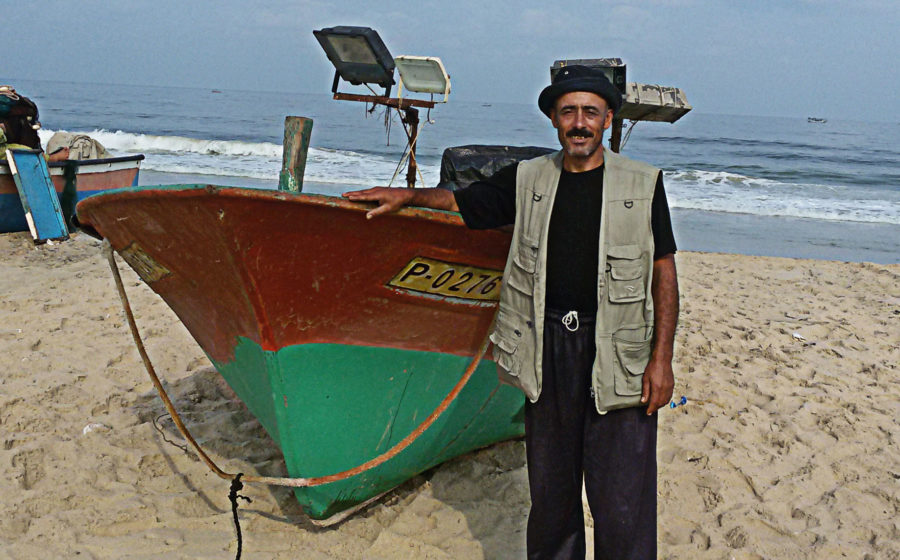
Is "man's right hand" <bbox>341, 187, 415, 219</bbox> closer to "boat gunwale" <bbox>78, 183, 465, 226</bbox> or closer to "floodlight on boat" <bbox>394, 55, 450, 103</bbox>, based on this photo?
"boat gunwale" <bbox>78, 183, 465, 226</bbox>

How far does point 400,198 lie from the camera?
8.54 ft

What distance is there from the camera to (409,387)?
10.7ft

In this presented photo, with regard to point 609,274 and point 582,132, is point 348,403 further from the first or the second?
point 582,132

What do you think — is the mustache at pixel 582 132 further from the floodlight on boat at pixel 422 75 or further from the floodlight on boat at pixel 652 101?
the floodlight on boat at pixel 422 75

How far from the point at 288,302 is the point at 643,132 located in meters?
37.5

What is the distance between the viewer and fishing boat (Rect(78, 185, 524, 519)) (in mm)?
2621

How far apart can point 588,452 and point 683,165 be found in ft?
84.2

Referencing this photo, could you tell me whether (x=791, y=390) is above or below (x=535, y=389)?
below

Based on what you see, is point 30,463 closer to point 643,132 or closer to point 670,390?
point 670,390

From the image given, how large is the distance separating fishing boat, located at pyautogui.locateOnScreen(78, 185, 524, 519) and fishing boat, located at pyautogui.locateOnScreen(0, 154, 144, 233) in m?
6.79

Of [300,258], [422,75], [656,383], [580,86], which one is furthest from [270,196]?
[422,75]

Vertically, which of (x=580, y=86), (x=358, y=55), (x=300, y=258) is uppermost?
(x=358, y=55)

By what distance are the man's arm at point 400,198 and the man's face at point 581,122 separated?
0.53m

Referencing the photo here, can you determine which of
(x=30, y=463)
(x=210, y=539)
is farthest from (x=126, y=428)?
(x=210, y=539)
